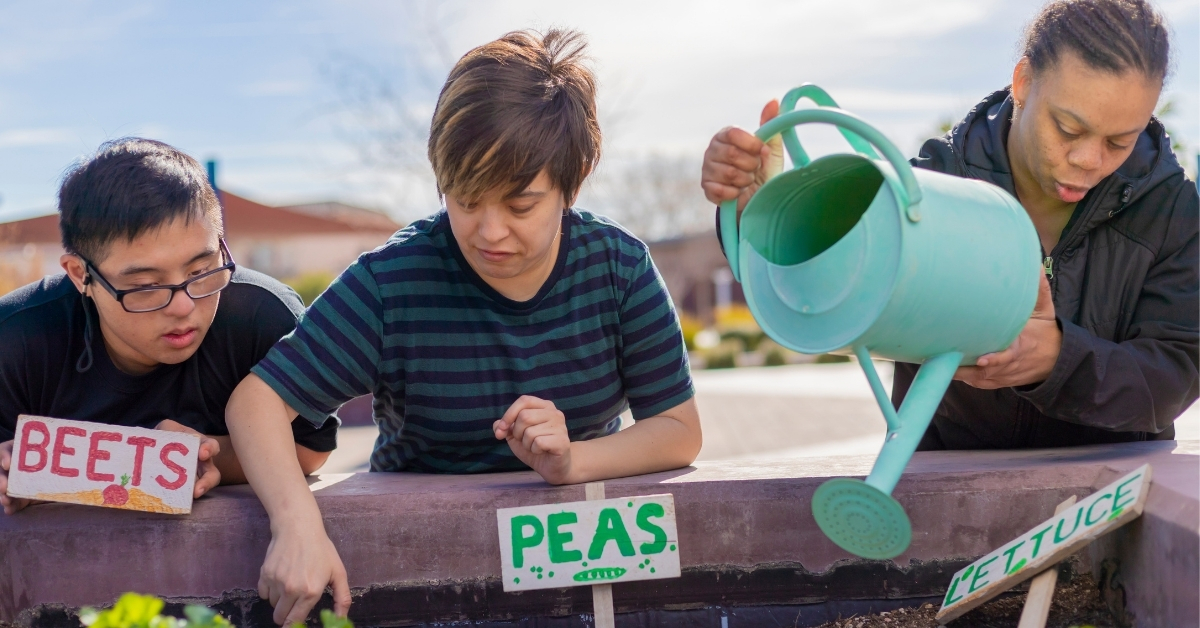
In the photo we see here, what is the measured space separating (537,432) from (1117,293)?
1037 millimetres

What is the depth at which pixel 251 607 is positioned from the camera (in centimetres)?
158

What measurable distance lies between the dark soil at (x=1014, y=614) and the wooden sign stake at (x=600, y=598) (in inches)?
12.6

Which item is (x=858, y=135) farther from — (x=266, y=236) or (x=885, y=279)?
(x=266, y=236)

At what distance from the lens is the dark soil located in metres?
1.46

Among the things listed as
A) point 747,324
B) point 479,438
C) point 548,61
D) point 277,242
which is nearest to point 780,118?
point 548,61

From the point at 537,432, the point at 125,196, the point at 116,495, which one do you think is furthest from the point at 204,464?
the point at 537,432

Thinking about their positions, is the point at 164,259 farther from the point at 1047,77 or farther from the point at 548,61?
the point at 1047,77

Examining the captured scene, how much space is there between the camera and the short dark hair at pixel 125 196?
1726 millimetres

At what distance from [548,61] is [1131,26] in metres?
0.91

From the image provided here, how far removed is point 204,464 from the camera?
5.50ft

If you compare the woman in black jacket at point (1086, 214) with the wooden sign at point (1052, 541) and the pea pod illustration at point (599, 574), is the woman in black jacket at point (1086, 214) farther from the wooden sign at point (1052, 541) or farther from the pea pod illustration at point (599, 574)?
the pea pod illustration at point (599, 574)

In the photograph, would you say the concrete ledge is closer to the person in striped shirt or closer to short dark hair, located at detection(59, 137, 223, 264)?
the person in striped shirt

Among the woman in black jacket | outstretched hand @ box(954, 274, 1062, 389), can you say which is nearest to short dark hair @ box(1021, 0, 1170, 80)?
the woman in black jacket

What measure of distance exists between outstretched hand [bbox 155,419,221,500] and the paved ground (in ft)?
10.2
